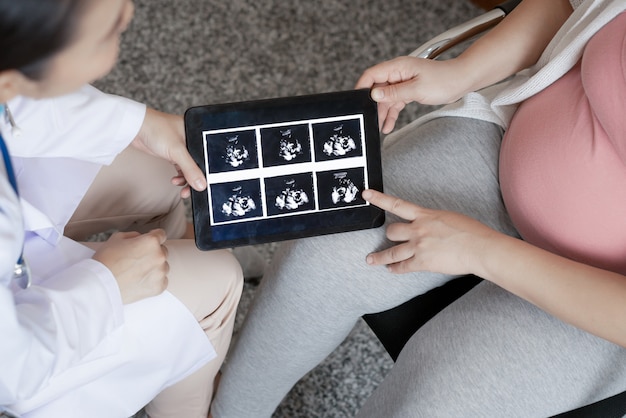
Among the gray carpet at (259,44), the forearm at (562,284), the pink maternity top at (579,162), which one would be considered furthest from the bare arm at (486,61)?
the gray carpet at (259,44)

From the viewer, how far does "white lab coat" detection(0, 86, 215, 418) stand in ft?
2.68

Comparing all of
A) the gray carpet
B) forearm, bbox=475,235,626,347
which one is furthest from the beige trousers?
the gray carpet

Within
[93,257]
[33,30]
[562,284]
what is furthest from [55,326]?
[562,284]

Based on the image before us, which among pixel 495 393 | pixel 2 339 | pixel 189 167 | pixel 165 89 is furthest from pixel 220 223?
pixel 165 89

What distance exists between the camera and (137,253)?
94cm

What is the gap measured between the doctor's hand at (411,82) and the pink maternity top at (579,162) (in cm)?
13

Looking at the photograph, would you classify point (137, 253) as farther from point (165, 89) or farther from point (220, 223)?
point (165, 89)

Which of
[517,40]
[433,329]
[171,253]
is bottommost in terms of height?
[433,329]

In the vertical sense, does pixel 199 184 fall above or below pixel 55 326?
above

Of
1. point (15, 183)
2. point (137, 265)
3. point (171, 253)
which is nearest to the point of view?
point (15, 183)

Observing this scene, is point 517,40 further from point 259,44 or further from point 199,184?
point 259,44

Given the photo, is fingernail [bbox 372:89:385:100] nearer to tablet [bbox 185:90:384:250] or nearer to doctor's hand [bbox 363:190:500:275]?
tablet [bbox 185:90:384:250]

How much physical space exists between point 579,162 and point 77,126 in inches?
26.0

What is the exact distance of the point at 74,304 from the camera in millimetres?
854
